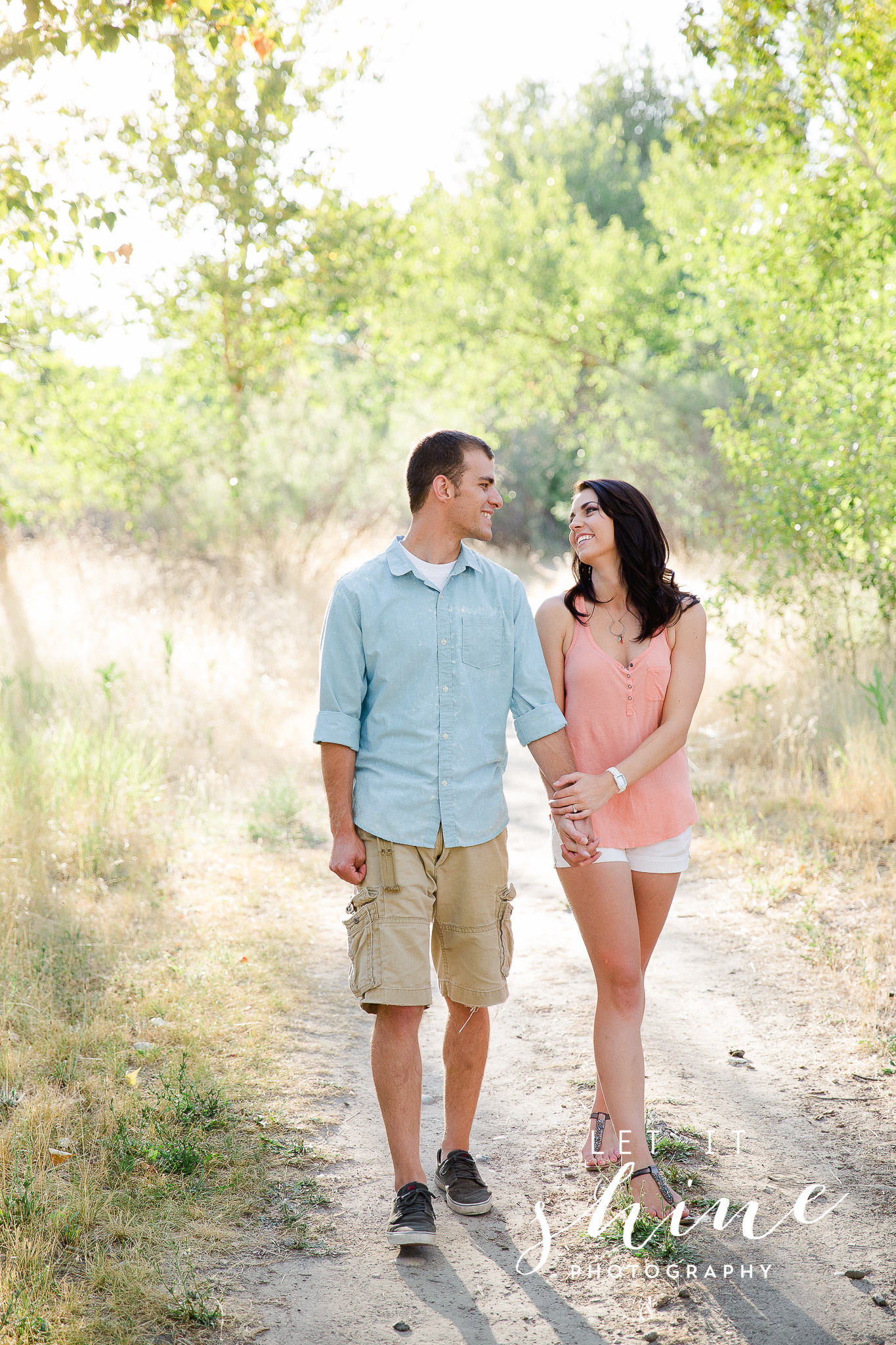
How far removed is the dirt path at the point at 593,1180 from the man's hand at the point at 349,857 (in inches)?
39.7

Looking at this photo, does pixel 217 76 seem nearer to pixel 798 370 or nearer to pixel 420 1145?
pixel 798 370

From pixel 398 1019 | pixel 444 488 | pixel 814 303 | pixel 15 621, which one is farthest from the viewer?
pixel 15 621

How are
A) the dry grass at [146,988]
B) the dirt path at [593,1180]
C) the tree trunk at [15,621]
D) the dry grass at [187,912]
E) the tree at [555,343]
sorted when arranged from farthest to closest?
the tree at [555,343]
the tree trunk at [15,621]
the dry grass at [187,912]
the dry grass at [146,988]
the dirt path at [593,1180]

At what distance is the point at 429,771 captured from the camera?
302 centimetres

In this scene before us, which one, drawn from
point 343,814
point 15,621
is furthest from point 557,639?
point 15,621

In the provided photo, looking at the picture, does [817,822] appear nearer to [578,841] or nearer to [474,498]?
[578,841]

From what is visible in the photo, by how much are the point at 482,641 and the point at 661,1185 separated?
1.58 m

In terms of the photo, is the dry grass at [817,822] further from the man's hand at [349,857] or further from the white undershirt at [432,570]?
the white undershirt at [432,570]

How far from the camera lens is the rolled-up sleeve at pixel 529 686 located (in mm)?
3137

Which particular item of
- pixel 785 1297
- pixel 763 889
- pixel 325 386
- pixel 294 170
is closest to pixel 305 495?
pixel 325 386

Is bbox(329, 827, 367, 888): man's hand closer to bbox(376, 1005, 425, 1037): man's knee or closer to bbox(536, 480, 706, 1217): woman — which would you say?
bbox(376, 1005, 425, 1037): man's knee

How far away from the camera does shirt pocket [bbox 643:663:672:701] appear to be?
3.24m

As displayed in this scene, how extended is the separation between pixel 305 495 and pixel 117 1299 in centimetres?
1403

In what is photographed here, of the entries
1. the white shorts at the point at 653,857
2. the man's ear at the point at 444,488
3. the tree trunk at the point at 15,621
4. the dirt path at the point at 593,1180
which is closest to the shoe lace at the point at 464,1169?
A: the dirt path at the point at 593,1180
